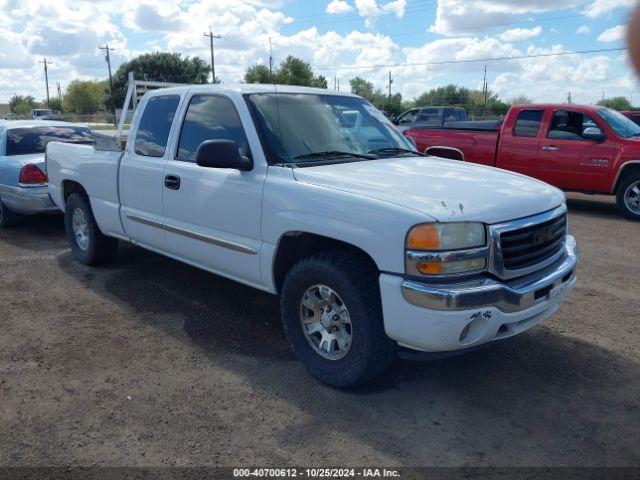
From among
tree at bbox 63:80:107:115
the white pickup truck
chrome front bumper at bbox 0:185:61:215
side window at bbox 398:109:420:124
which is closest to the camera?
the white pickup truck

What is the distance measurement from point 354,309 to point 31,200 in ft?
19.9

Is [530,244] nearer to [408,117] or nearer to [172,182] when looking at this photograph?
[172,182]

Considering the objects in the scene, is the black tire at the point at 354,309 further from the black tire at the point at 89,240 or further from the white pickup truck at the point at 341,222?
the black tire at the point at 89,240

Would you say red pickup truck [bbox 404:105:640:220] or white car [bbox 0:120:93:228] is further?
red pickup truck [bbox 404:105:640:220]

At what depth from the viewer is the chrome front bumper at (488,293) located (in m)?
3.03

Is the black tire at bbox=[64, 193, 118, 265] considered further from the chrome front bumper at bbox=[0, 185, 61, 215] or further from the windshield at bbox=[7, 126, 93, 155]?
the windshield at bbox=[7, 126, 93, 155]

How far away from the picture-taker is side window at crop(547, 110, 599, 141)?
9784mm

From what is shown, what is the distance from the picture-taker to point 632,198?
9250 mm

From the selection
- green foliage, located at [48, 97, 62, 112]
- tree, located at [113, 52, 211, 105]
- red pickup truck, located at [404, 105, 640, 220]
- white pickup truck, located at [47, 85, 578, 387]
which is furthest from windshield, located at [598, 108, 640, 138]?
green foliage, located at [48, 97, 62, 112]

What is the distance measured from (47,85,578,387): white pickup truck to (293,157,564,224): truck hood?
12mm

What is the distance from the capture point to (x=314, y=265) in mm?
3545

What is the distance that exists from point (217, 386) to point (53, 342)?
1.57 metres

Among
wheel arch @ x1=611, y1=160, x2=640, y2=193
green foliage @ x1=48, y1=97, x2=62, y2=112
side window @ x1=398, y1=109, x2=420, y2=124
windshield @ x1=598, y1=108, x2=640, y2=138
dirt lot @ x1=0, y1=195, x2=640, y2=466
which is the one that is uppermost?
green foliage @ x1=48, y1=97, x2=62, y2=112

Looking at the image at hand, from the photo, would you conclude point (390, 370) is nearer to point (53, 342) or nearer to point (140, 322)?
point (140, 322)
